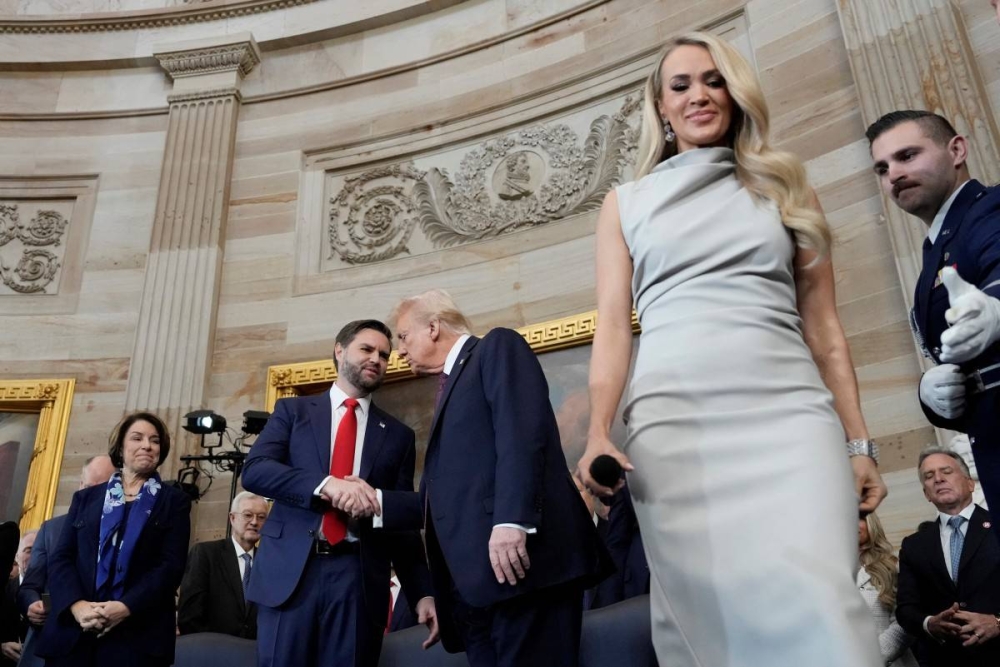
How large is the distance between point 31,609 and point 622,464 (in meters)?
3.66

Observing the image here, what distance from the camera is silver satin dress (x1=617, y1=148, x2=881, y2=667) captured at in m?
1.68

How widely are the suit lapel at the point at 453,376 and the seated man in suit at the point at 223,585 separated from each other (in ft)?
7.38

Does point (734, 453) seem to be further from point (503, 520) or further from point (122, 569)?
point (122, 569)

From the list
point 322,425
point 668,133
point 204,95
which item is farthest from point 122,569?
point 204,95

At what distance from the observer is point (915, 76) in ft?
19.2

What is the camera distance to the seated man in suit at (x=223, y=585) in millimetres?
4887

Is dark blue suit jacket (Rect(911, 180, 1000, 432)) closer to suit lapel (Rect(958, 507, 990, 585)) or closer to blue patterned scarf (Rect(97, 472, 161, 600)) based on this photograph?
suit lapel (Rect(958, 507, 990, 585))

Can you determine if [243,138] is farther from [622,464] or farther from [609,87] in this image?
[622,464]

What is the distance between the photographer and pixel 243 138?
921 cm

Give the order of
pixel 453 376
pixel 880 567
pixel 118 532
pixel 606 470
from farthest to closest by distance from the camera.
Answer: pixel 880 567 → pixel 118 532 → pixel 453 376 → pixel 606 470

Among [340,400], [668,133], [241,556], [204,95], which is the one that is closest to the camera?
[668,133]

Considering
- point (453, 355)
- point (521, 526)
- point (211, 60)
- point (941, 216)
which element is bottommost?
point (521, 526)

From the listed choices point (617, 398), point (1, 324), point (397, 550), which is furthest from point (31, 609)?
point (1, 324)

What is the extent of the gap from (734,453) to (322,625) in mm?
1908
